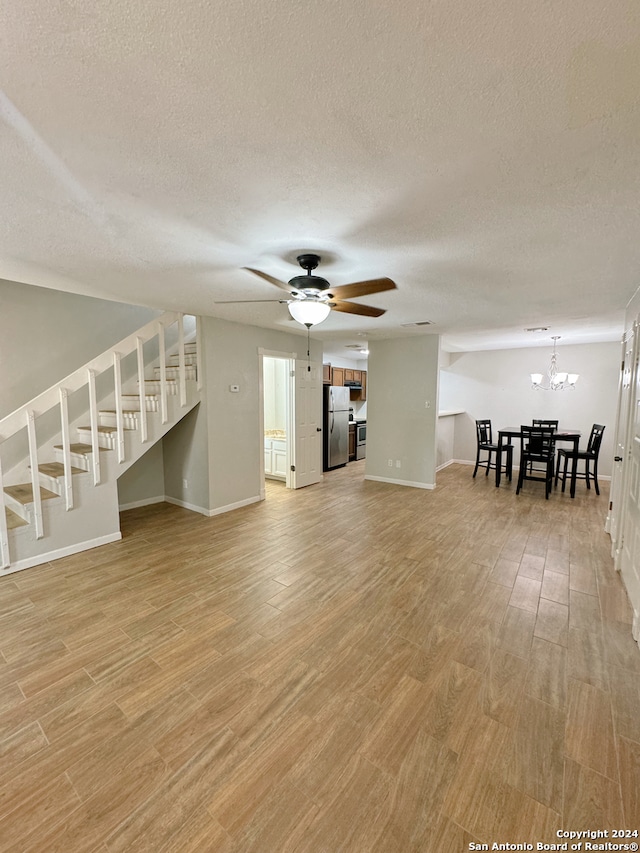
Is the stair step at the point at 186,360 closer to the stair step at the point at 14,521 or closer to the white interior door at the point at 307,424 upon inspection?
the white interior door at the point at 307,424

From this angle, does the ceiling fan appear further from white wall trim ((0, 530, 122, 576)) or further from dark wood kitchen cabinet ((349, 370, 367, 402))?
dark wood kitchen cabinet ((349, 370, 367, 402))

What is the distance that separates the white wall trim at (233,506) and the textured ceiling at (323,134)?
2945 mm

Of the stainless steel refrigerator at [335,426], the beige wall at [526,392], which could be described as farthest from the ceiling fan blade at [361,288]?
the beige wall at [526,392]

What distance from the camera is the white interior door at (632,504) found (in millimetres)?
2445

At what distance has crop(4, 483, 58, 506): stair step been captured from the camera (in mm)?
3155

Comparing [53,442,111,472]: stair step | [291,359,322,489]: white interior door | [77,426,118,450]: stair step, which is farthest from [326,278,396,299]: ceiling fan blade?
[291,359,322,489]: white interior door

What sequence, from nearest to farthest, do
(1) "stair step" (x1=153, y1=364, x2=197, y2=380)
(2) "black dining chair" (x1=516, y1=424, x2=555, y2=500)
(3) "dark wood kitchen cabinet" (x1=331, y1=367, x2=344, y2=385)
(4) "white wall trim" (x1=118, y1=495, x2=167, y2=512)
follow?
1. (1) "stair step" (x1=153, y1=364, x2=197, y2=380)
2. (4) "white wall trim" (x1=118, y1=495, x2=167, y2=512)
3. (2) "black dining chair" (x1=516, y1=424, x2=555, y2=500)
4. (3) "dark wood kitchen cabinet" (x1=331, y1=367, x2=344, y2=385)

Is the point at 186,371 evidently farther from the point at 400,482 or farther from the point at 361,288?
the point at 400,482

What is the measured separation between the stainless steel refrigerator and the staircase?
278 centimetres

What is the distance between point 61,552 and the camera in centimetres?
328

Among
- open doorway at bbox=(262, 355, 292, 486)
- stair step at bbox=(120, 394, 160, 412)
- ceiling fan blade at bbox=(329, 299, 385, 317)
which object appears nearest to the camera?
ceiling fan blade at bbox=(329, 299, 385, 317)

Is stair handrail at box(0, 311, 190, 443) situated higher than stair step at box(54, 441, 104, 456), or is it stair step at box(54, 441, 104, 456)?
stair handrail at box(0, 311, 190, 443)

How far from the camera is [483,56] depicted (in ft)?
3.11

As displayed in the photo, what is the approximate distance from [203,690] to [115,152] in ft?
8.08
